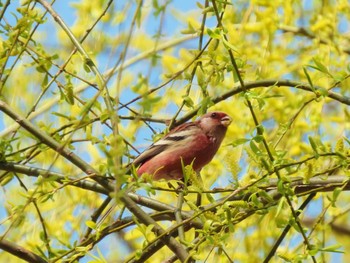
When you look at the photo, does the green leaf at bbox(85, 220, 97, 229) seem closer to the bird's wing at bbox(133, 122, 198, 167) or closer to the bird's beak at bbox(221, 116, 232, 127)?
the bird's wing at bbox(133, 122, 198, 167)

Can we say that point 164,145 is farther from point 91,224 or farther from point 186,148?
point 91,224

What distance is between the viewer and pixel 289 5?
5695mm

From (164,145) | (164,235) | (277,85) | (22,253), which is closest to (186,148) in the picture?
(164,145)

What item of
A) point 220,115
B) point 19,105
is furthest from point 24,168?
point 220,115

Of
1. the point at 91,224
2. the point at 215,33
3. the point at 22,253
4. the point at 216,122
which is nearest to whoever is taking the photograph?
the point at 215,33

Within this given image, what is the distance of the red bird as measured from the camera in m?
5.09

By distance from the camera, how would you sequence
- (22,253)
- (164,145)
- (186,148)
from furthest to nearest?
(186,148) → (164,145) → (22,253)

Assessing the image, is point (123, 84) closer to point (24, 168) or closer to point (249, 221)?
point (249, 221)

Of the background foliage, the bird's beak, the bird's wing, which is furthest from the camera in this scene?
the bird's beak

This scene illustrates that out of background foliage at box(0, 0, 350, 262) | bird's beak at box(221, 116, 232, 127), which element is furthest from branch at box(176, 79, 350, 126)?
bird's beak at box(221, 116, 232, 127)

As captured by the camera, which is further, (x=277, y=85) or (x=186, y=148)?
(x=186, y=148)

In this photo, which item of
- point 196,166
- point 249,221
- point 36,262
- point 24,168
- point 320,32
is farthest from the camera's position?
point 320,32

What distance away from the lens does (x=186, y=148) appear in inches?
211

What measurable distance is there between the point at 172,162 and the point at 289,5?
135 cm
